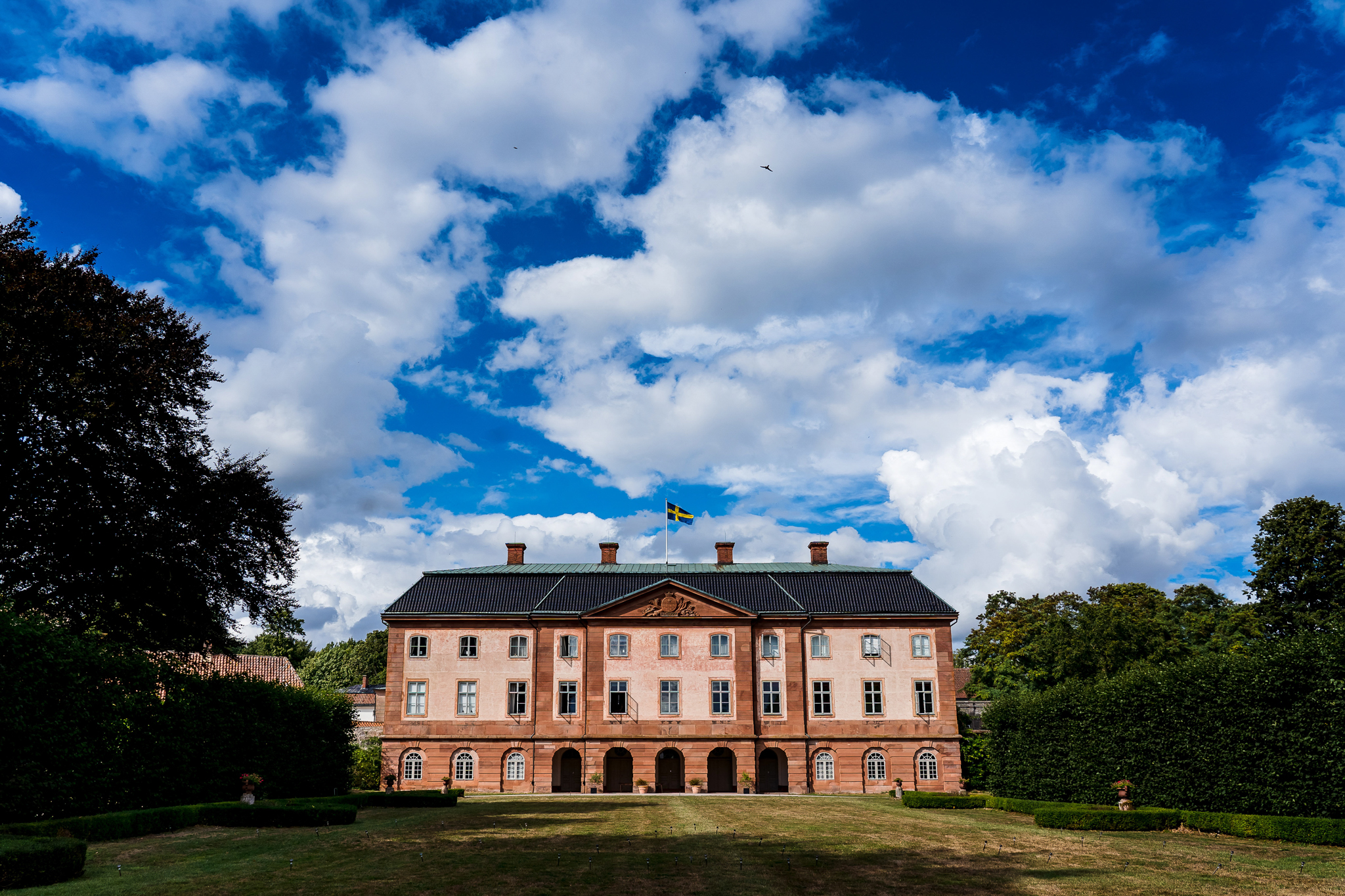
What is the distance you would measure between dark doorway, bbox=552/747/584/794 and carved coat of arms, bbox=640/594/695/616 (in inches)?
349

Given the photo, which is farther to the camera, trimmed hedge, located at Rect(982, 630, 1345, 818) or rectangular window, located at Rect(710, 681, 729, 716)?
rectangular window, located at Rect(710, 681, 729, 716)

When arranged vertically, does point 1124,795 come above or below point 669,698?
below

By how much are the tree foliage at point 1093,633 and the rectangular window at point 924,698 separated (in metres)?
3.71

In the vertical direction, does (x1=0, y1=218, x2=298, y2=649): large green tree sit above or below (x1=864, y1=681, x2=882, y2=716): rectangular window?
above

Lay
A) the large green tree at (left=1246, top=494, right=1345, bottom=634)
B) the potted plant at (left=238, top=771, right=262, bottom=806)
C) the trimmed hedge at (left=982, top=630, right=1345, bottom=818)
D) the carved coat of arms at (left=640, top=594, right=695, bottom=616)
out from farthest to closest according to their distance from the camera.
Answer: the carved coat of arms at (left=640, top=594, right=695, bottom=616) < the large green tree at (left=1246, top=494, right=1345, bottom=634) < the potted plant at (left=238, top=771, right=262, bottom=806) < the trimmed hedge at (left=982, top=630, right=1345, bottom=818)

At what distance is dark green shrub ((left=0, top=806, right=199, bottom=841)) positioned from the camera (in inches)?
672

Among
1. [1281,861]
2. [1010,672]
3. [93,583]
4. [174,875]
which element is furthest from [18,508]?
[1010,672]

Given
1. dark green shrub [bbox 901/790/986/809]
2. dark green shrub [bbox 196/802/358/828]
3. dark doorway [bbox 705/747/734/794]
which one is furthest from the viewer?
dark doorway [bbox 705/747/734/794]

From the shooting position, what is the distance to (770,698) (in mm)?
51500

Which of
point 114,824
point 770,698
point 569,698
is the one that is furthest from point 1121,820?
point 569,698

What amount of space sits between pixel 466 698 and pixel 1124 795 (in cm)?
3519

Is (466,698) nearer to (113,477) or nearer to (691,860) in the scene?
(113,477)

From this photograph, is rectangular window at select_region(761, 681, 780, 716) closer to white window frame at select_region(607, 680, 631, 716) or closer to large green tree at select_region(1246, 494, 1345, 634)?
white window frame at select_region(607, 680, 631, 716)

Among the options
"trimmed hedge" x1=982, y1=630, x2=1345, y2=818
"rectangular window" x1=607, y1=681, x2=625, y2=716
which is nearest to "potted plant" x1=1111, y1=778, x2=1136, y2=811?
"trimmed hedge" x1=982, y1=630, x2=1345, y2=818
